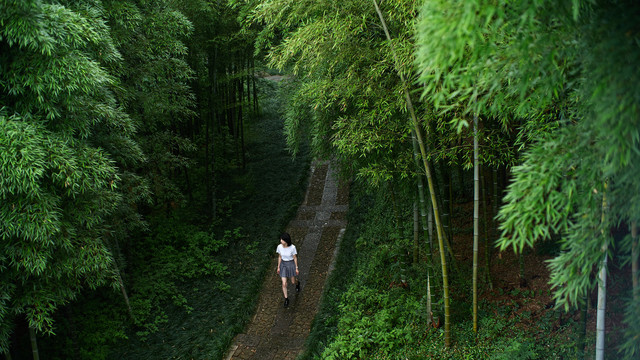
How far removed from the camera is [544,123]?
3248mm

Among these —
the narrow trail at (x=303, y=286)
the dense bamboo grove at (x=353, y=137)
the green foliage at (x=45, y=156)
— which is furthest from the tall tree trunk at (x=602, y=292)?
the green foliage at (x=45, y=156)

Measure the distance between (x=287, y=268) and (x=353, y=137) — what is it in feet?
8.18

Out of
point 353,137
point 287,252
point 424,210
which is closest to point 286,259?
point 287,252

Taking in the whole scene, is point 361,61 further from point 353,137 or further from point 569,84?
point 569,84

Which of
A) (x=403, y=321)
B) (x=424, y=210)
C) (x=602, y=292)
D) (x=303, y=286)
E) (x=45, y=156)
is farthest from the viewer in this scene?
(x=303, y=286)

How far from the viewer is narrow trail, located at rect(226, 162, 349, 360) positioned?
215 inches

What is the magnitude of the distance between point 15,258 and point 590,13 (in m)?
4.63

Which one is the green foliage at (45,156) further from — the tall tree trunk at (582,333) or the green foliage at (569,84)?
the tall tree trunk at (582,333)

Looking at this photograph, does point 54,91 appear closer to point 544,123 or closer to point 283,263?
point 283,263

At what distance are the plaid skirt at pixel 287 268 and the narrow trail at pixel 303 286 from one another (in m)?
0.56

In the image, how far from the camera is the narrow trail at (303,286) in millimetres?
5453

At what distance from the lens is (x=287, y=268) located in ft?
19.5

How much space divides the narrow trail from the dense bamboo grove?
1.25 ft

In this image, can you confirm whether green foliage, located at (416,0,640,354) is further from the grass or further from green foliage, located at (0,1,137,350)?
the grass
